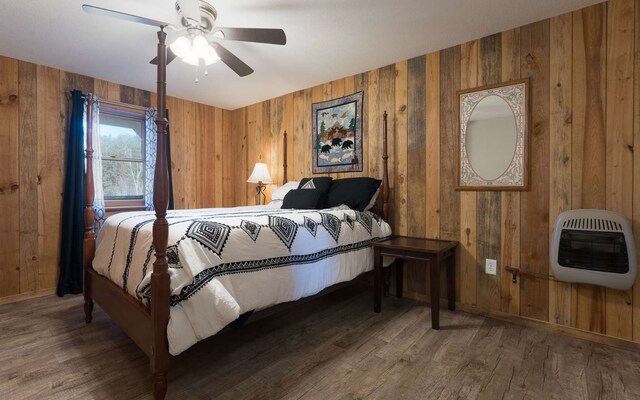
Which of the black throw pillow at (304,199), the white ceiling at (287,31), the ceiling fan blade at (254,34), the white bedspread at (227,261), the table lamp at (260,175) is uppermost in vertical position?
the white ceiling at (287,31)

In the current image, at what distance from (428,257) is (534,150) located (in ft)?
3.68

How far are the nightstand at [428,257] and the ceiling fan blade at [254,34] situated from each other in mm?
1658

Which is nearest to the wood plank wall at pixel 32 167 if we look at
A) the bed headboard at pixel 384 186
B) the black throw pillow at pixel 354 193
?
the black throw pillow at pixel 354 193

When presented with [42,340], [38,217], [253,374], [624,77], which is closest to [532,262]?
[624,77]

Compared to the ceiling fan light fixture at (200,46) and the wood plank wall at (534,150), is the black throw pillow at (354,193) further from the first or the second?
the ceiling fan light fixture at (200,46)

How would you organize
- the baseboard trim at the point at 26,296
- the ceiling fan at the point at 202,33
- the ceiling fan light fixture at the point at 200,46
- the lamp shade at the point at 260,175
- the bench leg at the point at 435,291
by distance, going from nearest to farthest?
1. the ceiling fan at the point at 202,33
2. the ceiling fan light fixture at the point at 200,46
3. the bench leg at the point at 435,291
4. the baseboard trim at the point at 26,296
5. the lamp shade at the point at 260,175

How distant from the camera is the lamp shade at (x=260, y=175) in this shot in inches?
148

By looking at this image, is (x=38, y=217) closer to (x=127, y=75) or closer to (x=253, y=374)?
(x=127, y=75)

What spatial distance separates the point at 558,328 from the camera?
7.04 ft

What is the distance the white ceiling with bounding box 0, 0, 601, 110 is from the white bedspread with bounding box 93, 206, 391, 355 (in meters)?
1.42

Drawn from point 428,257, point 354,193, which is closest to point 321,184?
point 354,193

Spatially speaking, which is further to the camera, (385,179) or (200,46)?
(385,179)

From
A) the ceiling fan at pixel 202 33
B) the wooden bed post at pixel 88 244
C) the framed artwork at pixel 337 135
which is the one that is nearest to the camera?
the ceiling fan at pixel 202 33

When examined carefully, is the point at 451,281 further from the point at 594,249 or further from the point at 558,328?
the point at 594,249
